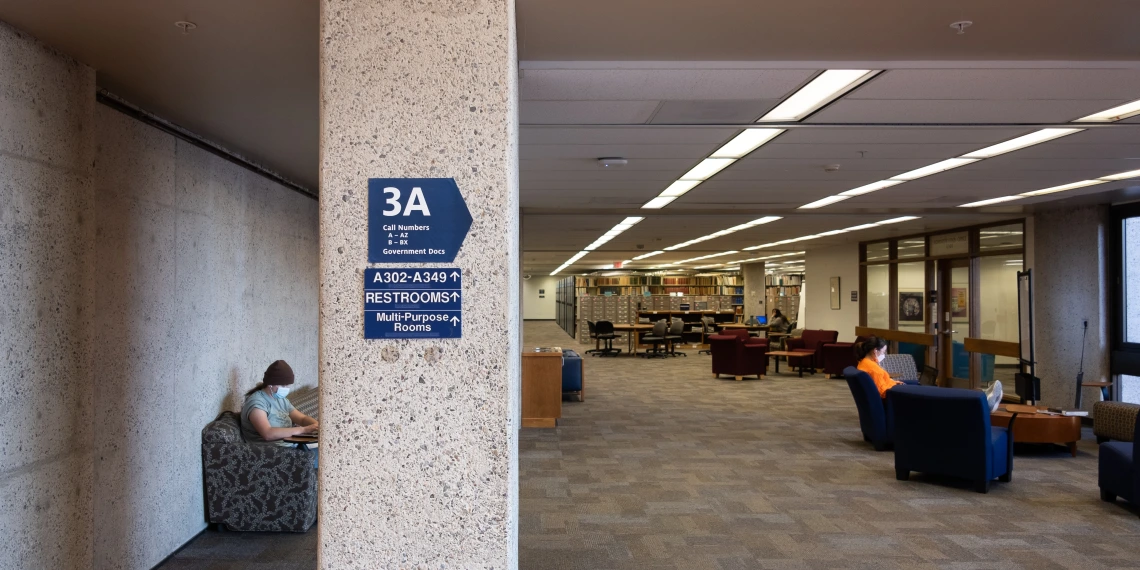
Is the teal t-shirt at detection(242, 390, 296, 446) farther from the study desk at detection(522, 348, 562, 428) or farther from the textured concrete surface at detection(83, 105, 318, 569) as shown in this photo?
the study desk at detection(522, 348, 562, 428)

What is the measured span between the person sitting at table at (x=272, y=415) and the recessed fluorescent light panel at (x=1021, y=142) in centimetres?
544

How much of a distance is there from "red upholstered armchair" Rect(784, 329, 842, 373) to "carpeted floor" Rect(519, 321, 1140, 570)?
563 centimetres

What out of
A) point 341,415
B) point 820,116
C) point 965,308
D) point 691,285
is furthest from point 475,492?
point 691,285

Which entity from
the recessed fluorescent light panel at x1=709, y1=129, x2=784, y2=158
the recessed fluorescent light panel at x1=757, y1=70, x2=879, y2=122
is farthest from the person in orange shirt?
the recessed fluorescent light panel at x1=757, y1=70, x2=879, y2=122

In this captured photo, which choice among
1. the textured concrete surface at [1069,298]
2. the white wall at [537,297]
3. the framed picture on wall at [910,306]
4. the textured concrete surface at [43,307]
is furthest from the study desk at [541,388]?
the white wall at [537,297]

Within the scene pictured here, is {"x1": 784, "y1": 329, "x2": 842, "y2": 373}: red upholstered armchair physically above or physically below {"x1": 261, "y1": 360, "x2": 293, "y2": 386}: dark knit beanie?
below

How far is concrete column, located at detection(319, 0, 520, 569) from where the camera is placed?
88.7 inches

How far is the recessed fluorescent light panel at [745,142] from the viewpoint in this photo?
495cm

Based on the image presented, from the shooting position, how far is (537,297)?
41312mm

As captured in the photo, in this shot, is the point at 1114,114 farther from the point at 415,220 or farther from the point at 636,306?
the point at 636,306

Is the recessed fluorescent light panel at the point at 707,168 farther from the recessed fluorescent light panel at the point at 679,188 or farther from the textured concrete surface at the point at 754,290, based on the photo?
the textured concrete surface at the point at 754,290

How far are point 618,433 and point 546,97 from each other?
4999mm

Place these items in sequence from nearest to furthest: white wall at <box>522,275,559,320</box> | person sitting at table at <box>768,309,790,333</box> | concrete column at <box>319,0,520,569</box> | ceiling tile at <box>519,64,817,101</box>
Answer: concrete column at <box>319,0,520,569</box> → ceiling tile at <box>519,64,817,101</box> → person sitting at table at <box>768,309,790,333</box> → white wall at <box>522,275,559,320</box>

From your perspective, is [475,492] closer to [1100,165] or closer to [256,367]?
[256,367]
